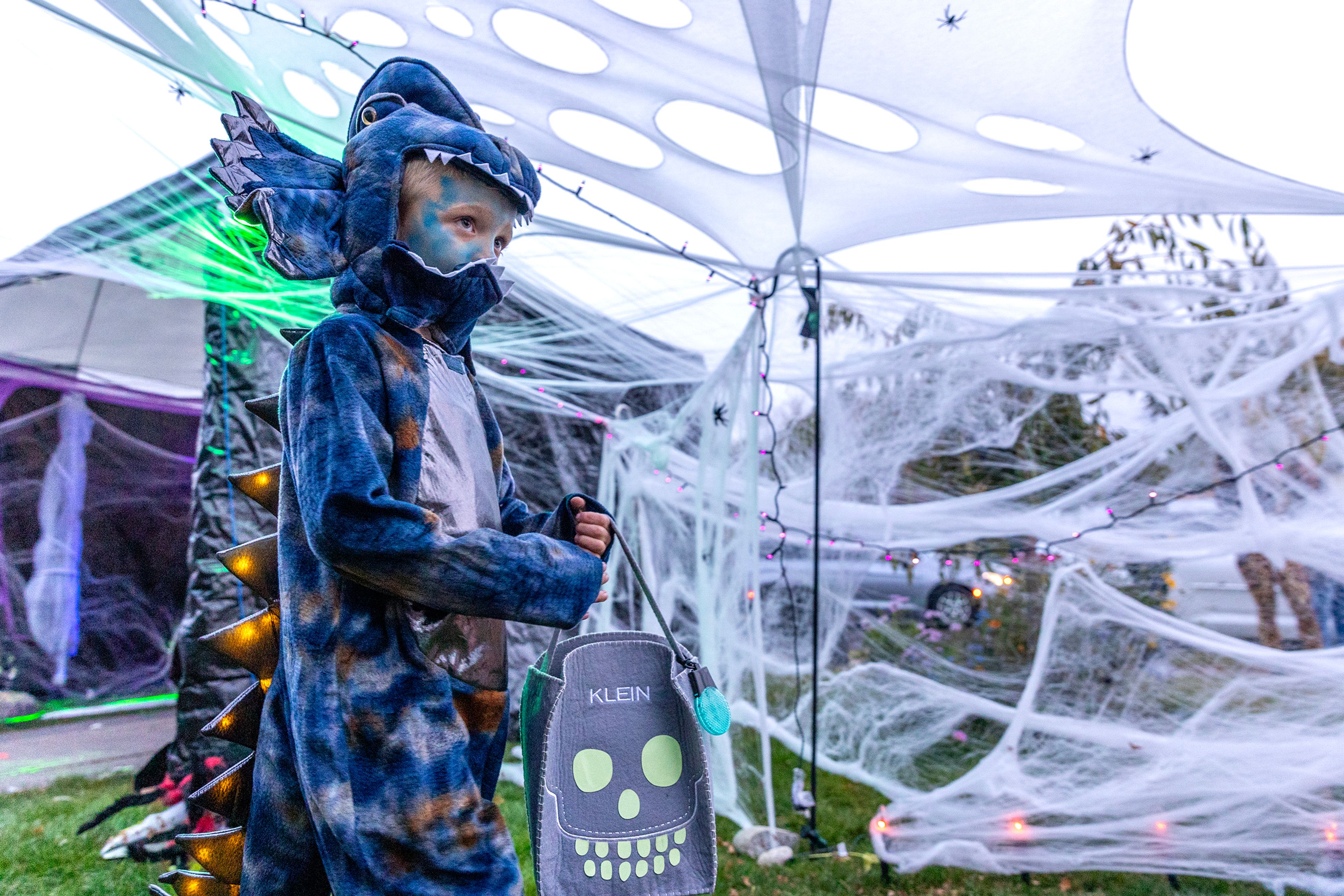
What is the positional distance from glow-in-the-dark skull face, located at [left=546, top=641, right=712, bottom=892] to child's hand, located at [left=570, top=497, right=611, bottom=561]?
139 millimetres

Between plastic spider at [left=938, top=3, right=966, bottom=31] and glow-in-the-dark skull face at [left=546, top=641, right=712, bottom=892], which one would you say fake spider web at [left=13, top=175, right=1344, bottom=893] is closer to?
plastic spider at [left=938, top=3, right=966, bottom=31]

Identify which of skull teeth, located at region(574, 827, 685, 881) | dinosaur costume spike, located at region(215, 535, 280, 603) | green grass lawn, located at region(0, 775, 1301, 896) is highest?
dinosaur costume spike, located at region(215, 535, 280, 603)

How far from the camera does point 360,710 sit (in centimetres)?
86

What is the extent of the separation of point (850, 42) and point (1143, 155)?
93cm

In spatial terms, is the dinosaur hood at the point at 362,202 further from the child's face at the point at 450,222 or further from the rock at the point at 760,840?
the rock at the point at 760,840

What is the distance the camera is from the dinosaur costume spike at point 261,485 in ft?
3.80

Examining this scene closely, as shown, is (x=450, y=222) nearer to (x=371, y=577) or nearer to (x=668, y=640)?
(x=371, y=577)

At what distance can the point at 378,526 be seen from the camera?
0.81 meters

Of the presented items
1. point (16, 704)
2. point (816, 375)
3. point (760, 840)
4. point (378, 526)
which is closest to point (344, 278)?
point (378, 526)

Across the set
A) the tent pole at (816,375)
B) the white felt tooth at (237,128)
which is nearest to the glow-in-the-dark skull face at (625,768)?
the white felt tooth at (237,128)

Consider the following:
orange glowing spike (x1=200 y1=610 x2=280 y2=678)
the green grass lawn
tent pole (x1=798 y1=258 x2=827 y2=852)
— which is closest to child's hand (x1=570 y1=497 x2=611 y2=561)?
orange glowing spike (x1=200 y1=610 x2=280 y2=678)

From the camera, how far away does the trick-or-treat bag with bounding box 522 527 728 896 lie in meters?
0.97

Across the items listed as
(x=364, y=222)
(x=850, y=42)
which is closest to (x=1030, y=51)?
(x=850, y=42)

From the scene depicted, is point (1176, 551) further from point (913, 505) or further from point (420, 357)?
point (420, 357)
